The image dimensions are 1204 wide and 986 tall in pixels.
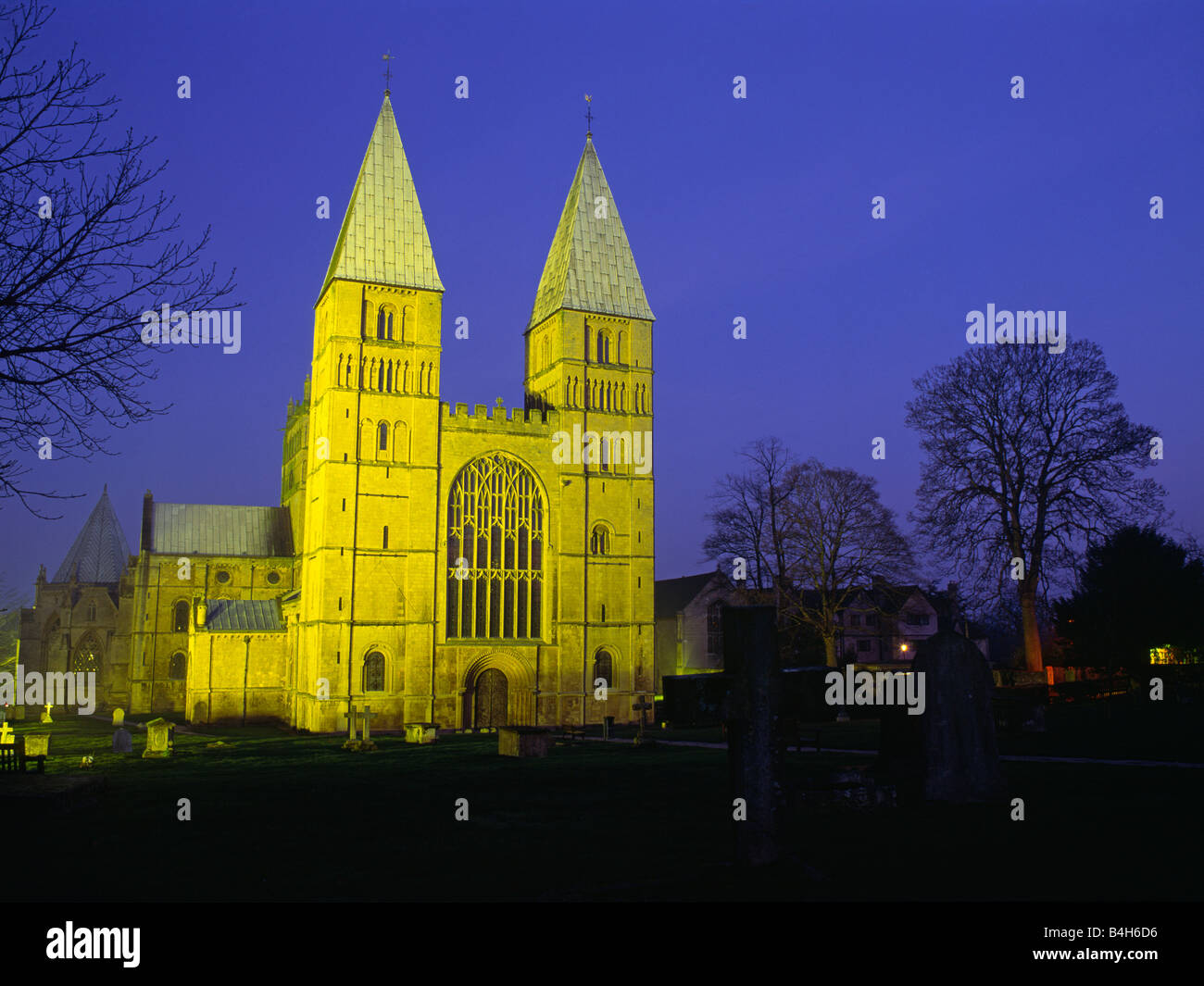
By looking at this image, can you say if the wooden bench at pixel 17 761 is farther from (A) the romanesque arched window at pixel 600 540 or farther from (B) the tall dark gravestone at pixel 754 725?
(A) the romanesque arched window at pixel 600 540

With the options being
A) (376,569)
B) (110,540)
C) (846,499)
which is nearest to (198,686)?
(376,569)

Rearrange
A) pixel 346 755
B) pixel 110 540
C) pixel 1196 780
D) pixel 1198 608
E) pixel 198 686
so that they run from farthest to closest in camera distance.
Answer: pixel 110 540 → pixel 198 686 → pixel 1198 608 → pixel 346 755 → pixel 1196 780

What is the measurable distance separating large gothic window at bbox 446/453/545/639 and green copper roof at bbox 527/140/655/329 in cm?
918

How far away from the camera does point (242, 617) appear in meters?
48.5

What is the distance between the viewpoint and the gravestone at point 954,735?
12.7 metres

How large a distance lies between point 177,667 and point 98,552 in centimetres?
2765

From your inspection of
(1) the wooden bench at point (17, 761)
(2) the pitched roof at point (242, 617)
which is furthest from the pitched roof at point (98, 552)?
(1) the wooden bench at point (17, 761)

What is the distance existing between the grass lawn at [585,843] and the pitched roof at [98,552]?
218 feet

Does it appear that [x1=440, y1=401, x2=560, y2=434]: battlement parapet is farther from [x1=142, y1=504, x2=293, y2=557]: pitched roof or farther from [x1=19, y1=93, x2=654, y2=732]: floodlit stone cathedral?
[x1=142, y1=504, x2=293, y2=557]: pitched roof

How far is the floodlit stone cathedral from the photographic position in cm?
4272

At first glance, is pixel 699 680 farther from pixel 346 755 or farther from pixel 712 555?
pixel 346 755

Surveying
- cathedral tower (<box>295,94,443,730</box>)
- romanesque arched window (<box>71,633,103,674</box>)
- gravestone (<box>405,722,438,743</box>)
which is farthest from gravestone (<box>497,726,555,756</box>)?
romanesque arched window (<box>71,633,103,674</box>)
